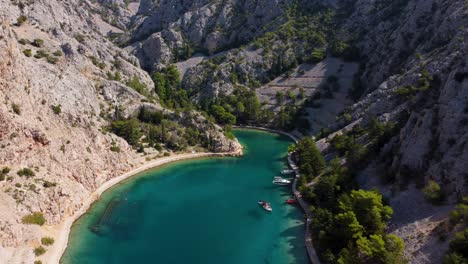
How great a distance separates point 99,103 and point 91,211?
38128 millimetres

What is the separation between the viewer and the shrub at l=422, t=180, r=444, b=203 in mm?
43731

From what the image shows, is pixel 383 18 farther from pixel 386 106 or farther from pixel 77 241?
pixel 77 241

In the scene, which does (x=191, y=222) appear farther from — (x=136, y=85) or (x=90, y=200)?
(x=136, y=85)

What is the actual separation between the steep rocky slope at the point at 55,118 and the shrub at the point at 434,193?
44.9 m

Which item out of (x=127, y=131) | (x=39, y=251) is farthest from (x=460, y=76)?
(x=127, y=131)

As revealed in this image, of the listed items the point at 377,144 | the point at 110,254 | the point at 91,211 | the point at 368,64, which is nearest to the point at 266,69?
the point at 368,64

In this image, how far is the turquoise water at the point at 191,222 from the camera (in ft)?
165

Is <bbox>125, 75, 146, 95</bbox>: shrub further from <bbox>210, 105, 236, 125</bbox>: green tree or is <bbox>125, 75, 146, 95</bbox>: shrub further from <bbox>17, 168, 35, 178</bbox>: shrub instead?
<bbox>17, 168, 35, 178</bbox>: shrub

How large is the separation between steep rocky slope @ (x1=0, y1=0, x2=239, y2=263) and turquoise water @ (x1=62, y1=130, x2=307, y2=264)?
16.7 feet

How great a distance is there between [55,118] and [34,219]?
25.1 m

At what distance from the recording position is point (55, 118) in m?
72.3

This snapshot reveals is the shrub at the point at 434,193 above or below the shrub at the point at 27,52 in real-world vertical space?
below

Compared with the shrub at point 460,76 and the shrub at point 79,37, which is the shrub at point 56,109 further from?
the shrub at point 460,76

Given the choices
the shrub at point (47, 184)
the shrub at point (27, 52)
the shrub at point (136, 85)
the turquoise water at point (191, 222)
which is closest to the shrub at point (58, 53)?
the shrub at point (27, 52)
